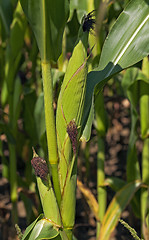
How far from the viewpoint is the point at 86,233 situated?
6.38 ft

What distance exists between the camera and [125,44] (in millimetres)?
969

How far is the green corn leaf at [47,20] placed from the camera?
79cm

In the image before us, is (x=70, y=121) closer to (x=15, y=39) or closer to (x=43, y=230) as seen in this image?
(x=43, y=230)

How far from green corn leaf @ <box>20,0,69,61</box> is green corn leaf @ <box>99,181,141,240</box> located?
2.54ft

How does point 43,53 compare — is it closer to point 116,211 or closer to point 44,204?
point 44,204

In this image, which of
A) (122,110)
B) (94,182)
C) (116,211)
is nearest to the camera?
(116,211)

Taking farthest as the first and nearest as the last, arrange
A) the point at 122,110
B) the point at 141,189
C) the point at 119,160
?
the point at 122,110
the point at 119,160
the point at 141,189

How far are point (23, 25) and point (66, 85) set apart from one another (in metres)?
0.81

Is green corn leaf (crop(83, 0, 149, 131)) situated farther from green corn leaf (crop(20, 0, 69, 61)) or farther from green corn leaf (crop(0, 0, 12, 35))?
green corn leaf (crop(0, 0, 12, 35))

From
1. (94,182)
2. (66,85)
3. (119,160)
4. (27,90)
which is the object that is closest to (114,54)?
(66,85)

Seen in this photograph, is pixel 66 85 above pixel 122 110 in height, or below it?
below

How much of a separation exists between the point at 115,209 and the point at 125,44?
0.71 metres

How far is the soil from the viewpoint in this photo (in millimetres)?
1838

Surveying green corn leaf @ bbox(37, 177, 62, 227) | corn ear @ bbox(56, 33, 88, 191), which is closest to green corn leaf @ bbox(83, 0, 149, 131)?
corn ear @ bbox(56, 33, 88, 191)
